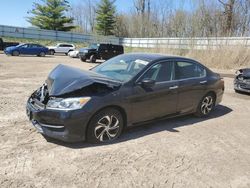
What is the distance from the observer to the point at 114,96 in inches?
187

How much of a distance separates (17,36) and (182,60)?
4047 centimetres

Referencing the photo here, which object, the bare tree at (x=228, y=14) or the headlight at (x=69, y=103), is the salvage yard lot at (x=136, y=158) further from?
the bare tree at (x=228, y=14)

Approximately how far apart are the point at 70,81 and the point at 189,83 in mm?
2718

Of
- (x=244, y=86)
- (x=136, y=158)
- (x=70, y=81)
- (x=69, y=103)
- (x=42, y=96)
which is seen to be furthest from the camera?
(x=244, y=86)

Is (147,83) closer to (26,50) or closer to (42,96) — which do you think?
(42,96)

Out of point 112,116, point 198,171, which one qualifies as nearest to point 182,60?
point 112,116

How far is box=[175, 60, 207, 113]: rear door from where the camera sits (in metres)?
6.06

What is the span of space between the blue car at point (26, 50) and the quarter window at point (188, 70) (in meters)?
24.4

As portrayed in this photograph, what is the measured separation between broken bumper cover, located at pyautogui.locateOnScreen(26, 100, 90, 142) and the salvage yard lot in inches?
8.3

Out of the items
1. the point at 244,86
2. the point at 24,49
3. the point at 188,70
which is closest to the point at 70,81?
the point at 188,70

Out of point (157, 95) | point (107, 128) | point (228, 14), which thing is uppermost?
point (228, 14)

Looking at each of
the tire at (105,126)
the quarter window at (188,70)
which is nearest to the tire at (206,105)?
the quarter window at (188,70)

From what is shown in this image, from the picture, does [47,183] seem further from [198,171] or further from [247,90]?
[247,90]

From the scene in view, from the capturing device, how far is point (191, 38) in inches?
949
